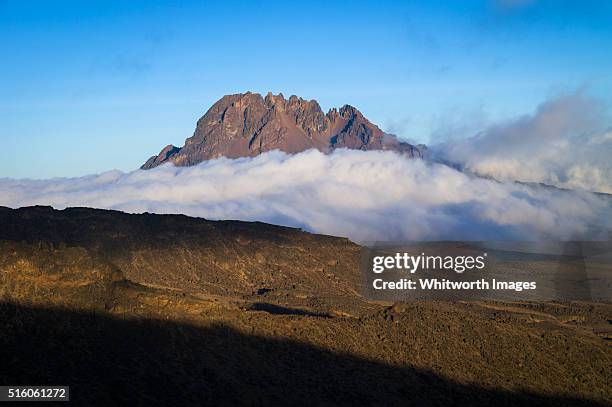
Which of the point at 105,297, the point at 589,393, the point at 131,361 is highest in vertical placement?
the point at 105,297

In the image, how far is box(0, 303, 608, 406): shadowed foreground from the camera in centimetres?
3706

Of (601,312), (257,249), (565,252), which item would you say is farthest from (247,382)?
(565,252)

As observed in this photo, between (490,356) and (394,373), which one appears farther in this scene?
(490,356)

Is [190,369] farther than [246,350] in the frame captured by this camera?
No

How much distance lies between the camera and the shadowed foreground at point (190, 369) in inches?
1459

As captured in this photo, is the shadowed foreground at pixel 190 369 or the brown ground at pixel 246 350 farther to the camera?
Result: the brown ground at pixel 246 350

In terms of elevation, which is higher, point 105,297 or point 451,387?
point 105,297

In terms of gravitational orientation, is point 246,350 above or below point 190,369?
above

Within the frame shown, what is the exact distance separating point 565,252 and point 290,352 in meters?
150

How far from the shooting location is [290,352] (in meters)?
47.8

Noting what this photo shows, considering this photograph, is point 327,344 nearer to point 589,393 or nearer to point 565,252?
point 589,393

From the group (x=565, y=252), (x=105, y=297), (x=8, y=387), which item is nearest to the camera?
(x=8, y=387)

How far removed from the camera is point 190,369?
4159cm

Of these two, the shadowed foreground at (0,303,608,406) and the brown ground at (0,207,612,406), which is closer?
the shadowed foreground at (0,303,608,406)
